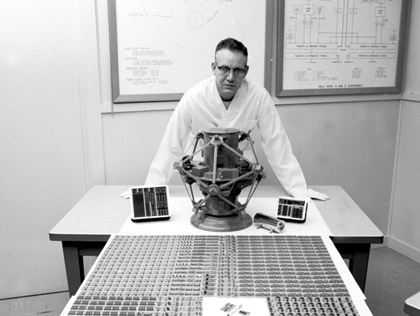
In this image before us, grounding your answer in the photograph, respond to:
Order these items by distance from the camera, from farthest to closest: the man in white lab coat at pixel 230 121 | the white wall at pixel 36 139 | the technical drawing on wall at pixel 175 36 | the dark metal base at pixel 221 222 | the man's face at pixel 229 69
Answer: the technical drawing on wall at pixel 175 36, the white wall at pixel 36 139, the man in white lab coat at pixel 230 121, the man's face at pixel 229 69, the dark metal base at pixel 221 222

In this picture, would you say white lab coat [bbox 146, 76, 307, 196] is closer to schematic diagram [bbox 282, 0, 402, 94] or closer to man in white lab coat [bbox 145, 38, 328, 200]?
man in white lab coat [bbox 145, 38, 328, 200]

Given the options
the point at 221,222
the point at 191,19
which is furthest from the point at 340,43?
the point at 221,222

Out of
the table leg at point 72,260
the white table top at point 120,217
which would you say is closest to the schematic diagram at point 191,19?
the white table top at point 120,217

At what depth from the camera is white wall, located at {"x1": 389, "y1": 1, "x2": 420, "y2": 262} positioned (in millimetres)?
3010

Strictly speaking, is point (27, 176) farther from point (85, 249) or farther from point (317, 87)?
point (317, 87)

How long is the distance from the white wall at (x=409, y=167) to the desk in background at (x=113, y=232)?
1217mm

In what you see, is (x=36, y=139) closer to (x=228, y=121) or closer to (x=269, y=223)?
(x=228, y=121)

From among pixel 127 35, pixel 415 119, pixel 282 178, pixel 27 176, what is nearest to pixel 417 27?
pixel 415 119

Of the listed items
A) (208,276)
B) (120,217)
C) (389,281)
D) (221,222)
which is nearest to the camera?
(208,276)

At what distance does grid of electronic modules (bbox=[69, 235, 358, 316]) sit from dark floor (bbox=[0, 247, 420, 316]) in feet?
3.80

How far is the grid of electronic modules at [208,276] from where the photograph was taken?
4.10 ft

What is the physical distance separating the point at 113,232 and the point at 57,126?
1069 millimetres

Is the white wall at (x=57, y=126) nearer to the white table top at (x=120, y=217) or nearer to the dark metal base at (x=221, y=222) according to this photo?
the white table top at (x=120, y=217)

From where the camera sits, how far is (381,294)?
269 cm
